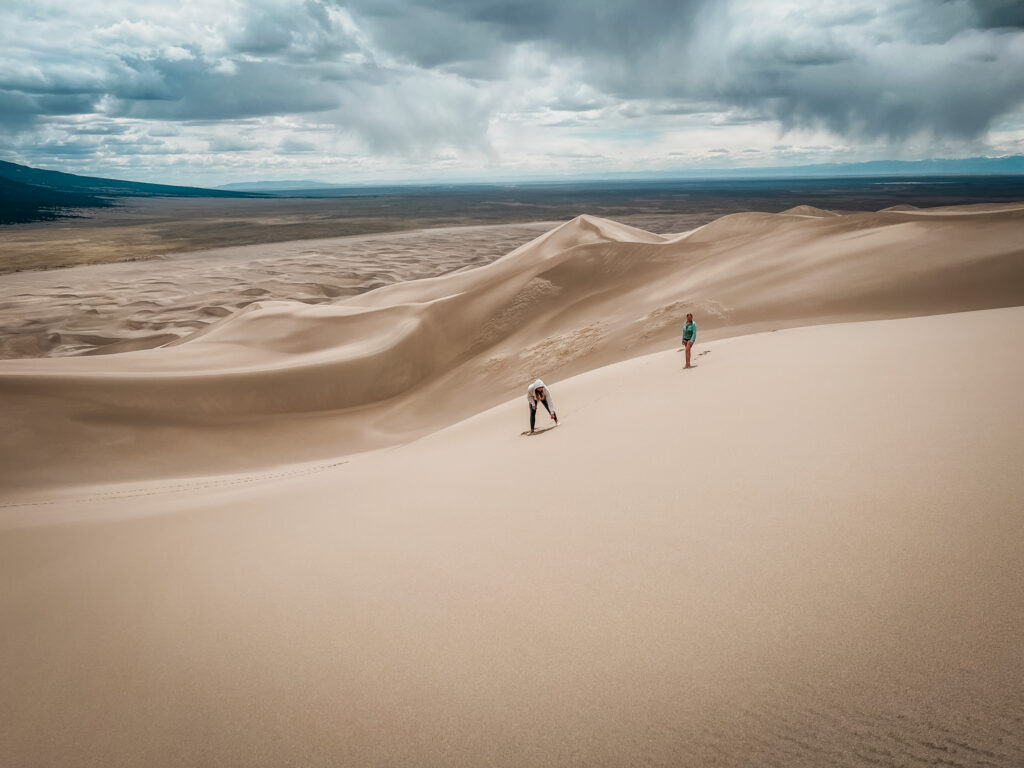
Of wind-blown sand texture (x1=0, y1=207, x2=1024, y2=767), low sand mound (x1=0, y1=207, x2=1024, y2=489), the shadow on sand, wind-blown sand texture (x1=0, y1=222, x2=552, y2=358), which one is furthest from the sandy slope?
wind-blown sand texture (x1=0, y1=222, x2=552, y2=358)

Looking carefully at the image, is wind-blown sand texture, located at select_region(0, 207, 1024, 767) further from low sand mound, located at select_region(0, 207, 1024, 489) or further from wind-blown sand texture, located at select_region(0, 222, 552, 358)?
wind-blown sand texture, located at select_region(0, 222, 552, 358)

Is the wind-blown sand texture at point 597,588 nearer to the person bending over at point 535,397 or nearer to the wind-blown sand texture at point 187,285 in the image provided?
the person bending over at point 535,397

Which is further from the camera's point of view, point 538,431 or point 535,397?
point 538,431

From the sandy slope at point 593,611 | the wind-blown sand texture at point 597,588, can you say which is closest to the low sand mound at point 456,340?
the wind-blown sand texture at point 597,588

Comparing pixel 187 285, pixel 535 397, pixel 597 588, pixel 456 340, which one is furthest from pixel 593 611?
pixel 187 285

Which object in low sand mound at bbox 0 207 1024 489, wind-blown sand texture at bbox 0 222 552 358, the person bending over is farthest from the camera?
wind-blown sand texture at bbox 0 222 552 358

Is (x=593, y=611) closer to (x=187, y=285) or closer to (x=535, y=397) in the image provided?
(x=535, y=397)

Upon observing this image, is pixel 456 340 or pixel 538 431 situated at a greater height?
pixel 538 431
